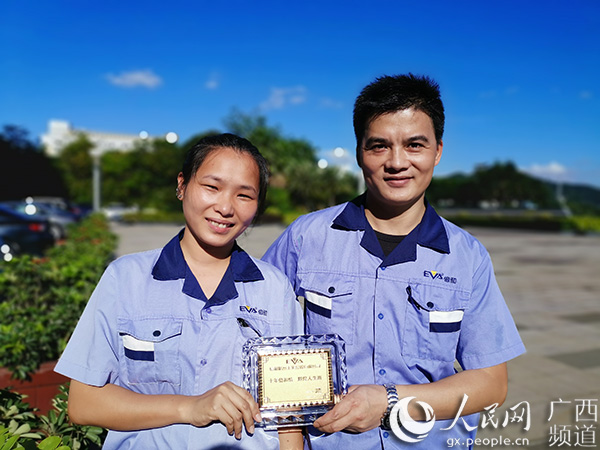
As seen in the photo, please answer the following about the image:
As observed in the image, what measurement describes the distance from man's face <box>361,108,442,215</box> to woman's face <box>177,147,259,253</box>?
1.57 ft

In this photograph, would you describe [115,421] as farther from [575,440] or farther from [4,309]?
[575,440]

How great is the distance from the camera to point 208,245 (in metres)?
1.79

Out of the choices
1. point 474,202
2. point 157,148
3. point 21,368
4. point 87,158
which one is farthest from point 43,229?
point 474,202

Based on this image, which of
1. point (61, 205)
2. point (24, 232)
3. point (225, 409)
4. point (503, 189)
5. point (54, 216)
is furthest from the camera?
point (503, 189)

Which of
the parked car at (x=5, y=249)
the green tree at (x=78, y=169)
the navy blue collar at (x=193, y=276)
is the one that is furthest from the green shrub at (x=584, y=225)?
the green tree at (x=78, y=169)

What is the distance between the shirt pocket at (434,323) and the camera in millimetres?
1861

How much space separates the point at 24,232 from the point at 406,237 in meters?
11.4

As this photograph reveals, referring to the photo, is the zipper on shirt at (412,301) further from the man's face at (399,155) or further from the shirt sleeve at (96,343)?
the shirt sleeve at (96,343)

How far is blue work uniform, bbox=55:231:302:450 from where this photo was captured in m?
1.56

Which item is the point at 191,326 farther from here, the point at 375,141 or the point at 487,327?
the point at 487,327

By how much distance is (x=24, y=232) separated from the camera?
36.5 feet

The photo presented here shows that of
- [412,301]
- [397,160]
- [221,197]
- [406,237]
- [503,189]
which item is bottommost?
[412,301]

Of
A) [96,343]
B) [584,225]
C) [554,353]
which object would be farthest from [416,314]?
[584,225]

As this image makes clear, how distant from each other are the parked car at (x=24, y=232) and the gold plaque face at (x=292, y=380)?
10.8m
